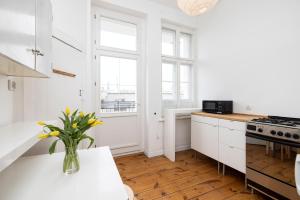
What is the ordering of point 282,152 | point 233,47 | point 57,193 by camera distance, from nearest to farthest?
point 57,193 → point 282,152 → point 233,47

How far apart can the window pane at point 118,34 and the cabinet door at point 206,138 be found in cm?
211

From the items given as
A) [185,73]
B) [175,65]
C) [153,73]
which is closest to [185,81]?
[185,73]

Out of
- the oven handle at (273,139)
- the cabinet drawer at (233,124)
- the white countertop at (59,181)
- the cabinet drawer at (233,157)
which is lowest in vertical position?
the cabinet drawer at (233,157)

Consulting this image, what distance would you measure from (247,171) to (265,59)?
1.72 metres

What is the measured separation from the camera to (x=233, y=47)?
2711 millimetres

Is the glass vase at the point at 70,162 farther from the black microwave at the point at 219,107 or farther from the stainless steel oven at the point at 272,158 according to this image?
the black microwave at the point at 219,107

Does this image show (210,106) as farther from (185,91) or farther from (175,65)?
(175,65)

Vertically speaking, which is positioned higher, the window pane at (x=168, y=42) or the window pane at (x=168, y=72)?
the window pane at (x=168, y=42)

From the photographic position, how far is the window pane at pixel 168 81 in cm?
333

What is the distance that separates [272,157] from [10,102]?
269cm

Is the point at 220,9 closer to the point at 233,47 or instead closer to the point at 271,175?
the point at 233,47

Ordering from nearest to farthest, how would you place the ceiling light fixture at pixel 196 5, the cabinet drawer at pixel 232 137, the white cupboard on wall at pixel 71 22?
the ceiling light fixture at pixel 196 5, the white cupboard on wall at pixel 71 22, the cabinet drawer at pixel 232 137

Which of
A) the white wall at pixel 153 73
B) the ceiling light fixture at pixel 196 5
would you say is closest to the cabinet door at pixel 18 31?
the ceiling light fixture at pixel 196 5

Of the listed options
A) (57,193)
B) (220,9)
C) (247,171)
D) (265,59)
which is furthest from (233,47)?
(57,193)
